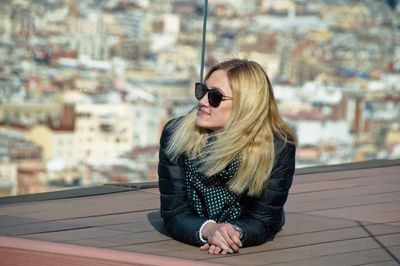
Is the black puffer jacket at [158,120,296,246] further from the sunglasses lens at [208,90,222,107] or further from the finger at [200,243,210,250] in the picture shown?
the sunglasses lens at [208,90,222,107]

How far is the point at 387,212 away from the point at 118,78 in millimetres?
15444

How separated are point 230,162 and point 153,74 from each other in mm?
15256

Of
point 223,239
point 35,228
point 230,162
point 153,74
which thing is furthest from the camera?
point 153,74

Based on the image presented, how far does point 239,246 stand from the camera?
6.14 feet

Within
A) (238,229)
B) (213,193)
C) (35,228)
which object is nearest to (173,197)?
(213,193)

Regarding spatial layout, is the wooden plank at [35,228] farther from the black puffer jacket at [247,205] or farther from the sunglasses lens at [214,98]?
the sunglasses lens at [214,98]

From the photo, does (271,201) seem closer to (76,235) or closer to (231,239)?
(231,239)

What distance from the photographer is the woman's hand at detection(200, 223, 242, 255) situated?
1826mm

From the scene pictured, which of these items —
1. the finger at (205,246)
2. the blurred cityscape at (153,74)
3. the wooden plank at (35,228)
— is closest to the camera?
the finger at (205,246)

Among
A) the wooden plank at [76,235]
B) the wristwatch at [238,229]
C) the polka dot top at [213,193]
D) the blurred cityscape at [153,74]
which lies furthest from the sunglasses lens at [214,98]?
the blurred cityscape at [153,74]

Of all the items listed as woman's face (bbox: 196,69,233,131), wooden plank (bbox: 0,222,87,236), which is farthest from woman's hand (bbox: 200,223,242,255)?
wooden plank (bbox: 0,222,87,236)

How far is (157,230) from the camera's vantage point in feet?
6.97

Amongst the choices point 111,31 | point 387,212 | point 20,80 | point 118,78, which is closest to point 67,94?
point 20,80

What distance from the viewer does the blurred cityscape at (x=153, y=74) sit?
1131 cm
